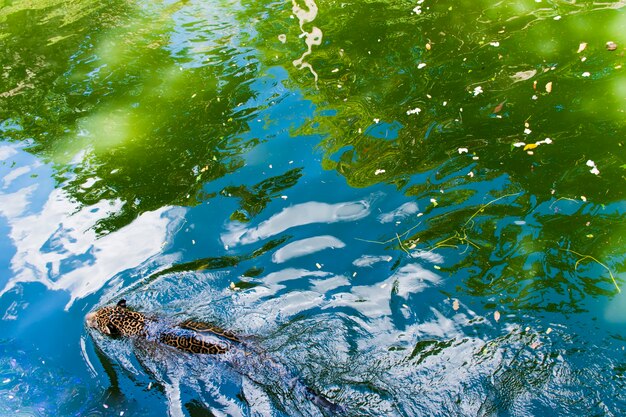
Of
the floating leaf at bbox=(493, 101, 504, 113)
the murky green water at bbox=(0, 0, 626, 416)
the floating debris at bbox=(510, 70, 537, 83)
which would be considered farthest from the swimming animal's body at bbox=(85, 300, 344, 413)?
the floating debris at bbox=(510, 70, 537, 83)

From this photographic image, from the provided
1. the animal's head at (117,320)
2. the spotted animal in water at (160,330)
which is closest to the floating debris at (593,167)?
the spotted animal in water at (160,330)

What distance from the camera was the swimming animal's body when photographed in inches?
182

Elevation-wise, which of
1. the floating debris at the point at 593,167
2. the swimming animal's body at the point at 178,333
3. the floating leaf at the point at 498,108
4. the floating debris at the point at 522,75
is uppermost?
the floating debris at the point at 522,75

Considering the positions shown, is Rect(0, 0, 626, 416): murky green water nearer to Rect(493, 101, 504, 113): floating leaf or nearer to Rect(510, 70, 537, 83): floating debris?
Rect(493, 101, 504, 113): floating leaf

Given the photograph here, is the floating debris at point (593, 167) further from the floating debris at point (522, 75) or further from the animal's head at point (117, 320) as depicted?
the animal's head at point (117, 320)

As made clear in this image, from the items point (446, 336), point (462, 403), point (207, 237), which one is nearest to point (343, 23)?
point (207, 237)

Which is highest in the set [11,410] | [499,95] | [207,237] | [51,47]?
[51,47]

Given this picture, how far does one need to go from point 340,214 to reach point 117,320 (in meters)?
2.73

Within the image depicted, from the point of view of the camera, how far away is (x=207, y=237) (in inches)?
236

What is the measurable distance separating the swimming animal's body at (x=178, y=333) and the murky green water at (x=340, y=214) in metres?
0.11

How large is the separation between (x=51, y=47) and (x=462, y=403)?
10.7 meters

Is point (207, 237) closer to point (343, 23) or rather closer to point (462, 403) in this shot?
point (462, 403)

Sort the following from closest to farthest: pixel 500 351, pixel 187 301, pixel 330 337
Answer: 1. pixel 500 351
2. pixel 330 337
3. pixel 187 301

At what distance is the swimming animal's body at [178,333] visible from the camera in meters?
4.62
